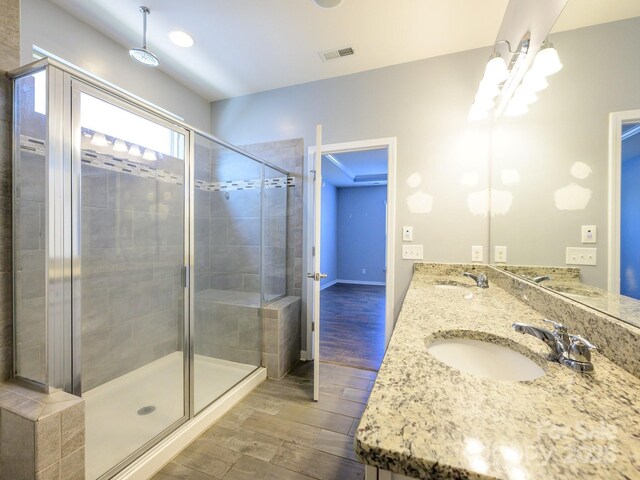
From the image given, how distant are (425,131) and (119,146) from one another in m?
2.47

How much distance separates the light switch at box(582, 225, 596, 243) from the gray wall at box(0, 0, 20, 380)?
231 cm

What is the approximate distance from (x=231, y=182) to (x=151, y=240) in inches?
36.5

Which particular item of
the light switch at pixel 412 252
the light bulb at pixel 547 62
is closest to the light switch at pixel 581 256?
the light bulb at pixel 547 62

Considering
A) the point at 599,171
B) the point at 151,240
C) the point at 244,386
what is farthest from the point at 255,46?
the point at 244,386

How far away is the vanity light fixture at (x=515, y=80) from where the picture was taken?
4.18ft

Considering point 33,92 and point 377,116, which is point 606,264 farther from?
point 33,92

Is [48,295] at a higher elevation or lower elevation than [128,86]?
lower

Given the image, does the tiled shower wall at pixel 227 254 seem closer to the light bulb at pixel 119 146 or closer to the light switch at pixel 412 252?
the light bulb at pixel 119 146

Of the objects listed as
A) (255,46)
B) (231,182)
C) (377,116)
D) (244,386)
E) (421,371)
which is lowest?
(244,386)

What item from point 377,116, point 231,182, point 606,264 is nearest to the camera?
point 606,264

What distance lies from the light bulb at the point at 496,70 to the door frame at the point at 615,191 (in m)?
0.97

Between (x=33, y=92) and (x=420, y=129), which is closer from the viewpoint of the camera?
(x=33, y=92)

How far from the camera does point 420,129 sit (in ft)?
7.61

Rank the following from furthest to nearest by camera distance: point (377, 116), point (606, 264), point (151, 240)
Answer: point (377, 116) → point (151, 240) → point (606, 264)
